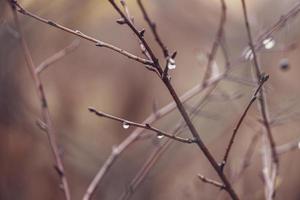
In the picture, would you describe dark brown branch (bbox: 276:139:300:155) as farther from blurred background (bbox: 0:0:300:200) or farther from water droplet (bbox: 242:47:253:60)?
blurred background (bbox: 0:0:300:200)

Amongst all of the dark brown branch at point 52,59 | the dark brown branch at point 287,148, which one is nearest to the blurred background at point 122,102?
the dark brown branch at point 287,148

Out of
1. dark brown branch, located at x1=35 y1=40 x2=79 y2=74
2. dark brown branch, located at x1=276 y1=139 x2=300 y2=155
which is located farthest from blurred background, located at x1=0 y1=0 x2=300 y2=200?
dark brown branch, located at x1=35 y1=40 x2=79 y2=74

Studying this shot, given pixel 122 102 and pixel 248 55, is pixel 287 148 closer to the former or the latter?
pixel 248 55

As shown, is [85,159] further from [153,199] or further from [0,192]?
[0,192]

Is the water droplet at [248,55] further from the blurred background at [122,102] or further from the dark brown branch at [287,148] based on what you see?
the blurred background at [122,102]

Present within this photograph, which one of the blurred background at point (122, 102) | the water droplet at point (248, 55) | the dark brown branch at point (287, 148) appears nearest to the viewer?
the water droplet at point (248, 55)

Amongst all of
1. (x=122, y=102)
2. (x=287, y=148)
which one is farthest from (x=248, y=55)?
(x=122, y=102)

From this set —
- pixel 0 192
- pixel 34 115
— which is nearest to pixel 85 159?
pixel 34 115

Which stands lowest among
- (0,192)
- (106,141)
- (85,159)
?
(0,192)

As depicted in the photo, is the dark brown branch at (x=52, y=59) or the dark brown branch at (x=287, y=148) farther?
the dark brown branch at (x=287, y=148)
